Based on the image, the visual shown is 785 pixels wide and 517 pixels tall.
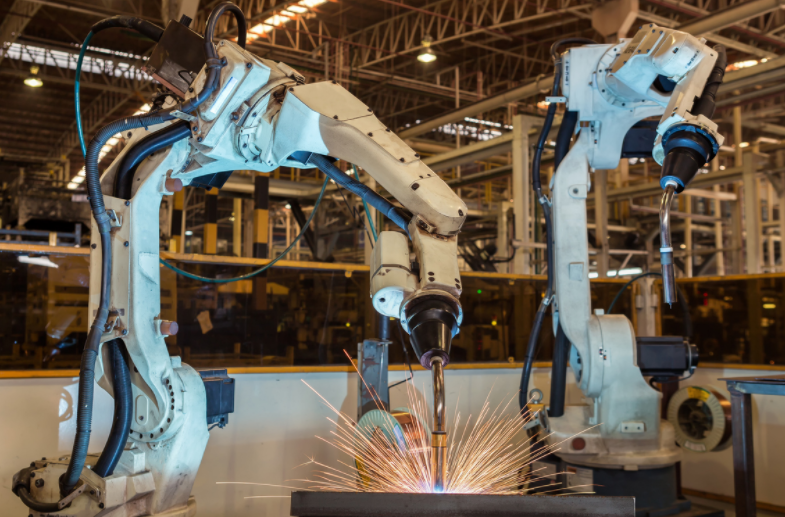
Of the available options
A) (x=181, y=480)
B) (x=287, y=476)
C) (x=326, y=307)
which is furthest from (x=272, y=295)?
(x=181, y=480)

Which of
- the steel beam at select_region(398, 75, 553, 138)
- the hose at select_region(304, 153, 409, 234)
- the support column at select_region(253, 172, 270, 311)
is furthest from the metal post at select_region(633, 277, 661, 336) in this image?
the support column at select_region(253, 172, 270, 311)

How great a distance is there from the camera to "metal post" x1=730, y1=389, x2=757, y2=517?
3.01 meters

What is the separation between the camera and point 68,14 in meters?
10.1

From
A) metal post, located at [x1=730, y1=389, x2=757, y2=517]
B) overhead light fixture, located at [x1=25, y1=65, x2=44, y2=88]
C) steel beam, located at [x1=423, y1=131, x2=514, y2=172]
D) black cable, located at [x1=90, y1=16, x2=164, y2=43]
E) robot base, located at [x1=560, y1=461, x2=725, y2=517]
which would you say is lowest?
robot base, located at [x1=560, y1=461, x2=725, y2=517]

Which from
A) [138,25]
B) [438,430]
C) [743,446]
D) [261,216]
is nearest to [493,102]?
[261,216]

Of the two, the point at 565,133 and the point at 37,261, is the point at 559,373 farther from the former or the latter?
the point at 37,261

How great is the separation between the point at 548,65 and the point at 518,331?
28.5 feet

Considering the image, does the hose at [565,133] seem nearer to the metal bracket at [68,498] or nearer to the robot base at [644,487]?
the robot base at [644,487]

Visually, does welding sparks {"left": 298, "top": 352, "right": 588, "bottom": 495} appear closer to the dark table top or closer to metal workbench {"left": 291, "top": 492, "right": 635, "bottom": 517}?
metal workbench {"left": 291, "top": 492, "right": 635, "bottom": 517}

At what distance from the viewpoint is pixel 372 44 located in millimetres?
10938

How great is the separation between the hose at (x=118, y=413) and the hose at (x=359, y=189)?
0.90 m

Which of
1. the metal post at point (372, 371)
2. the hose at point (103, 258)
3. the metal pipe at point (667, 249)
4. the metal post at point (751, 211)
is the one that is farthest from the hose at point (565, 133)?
the metal post at point (751, 211)

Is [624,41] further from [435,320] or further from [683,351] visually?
[435,320]

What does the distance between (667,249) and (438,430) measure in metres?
1.27
